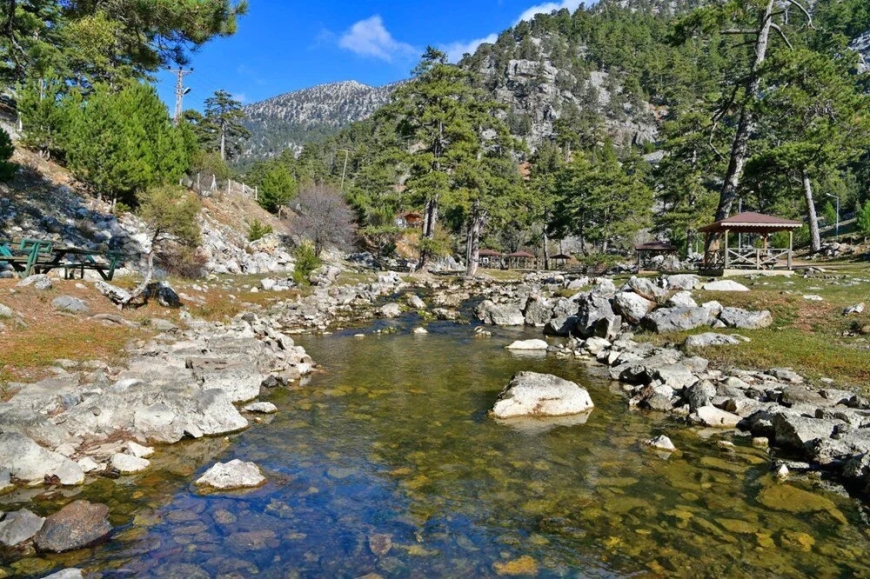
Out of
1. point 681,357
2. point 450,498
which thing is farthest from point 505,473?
point 681,357

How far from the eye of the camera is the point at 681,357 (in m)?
15.8

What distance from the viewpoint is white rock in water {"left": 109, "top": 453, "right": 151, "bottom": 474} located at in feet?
25.6

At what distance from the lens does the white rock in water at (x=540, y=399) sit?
11.6 m

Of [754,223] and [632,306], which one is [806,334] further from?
[754,223]

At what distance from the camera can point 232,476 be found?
7676 mm

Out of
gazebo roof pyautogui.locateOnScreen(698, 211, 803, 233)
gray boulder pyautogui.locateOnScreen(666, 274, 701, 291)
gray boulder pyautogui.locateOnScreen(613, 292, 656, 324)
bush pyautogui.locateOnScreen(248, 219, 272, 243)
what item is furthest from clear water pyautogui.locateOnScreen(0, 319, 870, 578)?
bush pyautogui.locateOnScreen(248, 219, 272, 243)

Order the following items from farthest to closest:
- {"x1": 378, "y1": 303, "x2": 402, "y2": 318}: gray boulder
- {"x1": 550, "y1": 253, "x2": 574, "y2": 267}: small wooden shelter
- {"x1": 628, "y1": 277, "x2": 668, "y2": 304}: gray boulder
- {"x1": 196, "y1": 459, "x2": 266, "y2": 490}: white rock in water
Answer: {"x1": 550, "y1": 253, "x2": 574, "y2": 267}: small wooden shelter
{"x1": 378, "y1": 303, "x2": 402, "y2": 318}: gray boulder
{"x1": 628, "y1": 277, "x2": 668, "y2": 304}: gray boulder
{"x1": 196, "y1": 459, "x2": 266, "y2": 490}: white rock in water

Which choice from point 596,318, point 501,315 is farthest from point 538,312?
point 596,318

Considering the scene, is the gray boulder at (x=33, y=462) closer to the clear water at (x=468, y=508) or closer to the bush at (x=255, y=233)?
the clear water at (x=468, y=508)

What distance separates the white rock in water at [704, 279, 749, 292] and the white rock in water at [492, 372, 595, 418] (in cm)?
1337

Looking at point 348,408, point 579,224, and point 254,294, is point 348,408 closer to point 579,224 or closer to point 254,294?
point 254,294

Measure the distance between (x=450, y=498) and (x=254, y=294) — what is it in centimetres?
2303

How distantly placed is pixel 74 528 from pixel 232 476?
2094 mm

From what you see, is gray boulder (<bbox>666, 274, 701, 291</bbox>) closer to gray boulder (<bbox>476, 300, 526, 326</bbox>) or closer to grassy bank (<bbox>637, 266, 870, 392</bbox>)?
grassy bank (<bbox>637, 266, 870, 392</bbox>)
